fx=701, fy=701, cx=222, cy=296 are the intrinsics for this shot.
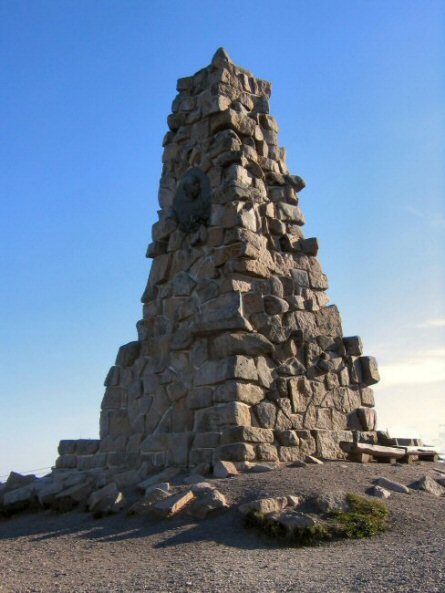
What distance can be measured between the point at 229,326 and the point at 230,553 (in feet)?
10.4

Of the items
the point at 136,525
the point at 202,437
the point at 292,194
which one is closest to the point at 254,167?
the point at 292,194

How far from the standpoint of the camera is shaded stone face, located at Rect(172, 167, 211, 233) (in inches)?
356

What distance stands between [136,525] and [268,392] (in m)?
2.33

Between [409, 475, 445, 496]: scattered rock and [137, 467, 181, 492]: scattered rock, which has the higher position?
[137, 467, 181, 492]: scattered rock

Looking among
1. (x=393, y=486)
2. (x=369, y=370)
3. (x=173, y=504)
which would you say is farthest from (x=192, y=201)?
(x=393, y=486)

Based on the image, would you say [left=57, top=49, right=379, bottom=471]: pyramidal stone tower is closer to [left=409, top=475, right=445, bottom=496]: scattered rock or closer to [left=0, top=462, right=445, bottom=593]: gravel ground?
[left=0, top=462, right=445, bottom=593]: gravel ground

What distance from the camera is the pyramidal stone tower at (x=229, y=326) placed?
25.9 feet

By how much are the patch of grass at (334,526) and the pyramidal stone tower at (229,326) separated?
4.72 feet

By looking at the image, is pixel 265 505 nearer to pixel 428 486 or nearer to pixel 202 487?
pixel 202 487

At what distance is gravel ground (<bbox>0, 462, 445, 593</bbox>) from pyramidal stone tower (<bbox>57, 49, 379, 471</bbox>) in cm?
98

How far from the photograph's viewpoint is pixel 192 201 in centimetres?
923

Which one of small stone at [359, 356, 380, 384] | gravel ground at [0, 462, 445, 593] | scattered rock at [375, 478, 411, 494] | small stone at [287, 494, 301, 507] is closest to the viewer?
gravel ground at [0, 462, 445, 593]

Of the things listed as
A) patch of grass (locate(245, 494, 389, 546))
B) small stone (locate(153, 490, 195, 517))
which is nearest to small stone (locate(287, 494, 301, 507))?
patch of grass (locate(245, 494, 389, 546))

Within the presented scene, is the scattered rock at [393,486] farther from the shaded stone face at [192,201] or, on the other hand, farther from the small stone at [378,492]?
the shaded stone face at [192,201]
